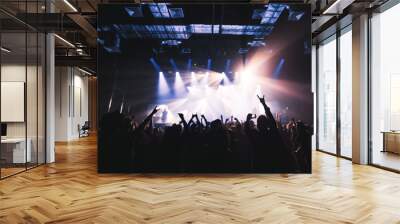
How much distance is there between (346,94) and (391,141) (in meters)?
1.90

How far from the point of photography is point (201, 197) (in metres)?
4.91

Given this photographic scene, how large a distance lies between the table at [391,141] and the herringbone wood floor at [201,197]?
947mm

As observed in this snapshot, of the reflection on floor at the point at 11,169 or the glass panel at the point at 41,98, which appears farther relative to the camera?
the glass panel at the point at 41,98

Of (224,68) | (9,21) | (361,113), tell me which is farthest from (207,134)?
(9,21)

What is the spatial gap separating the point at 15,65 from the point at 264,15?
199 inches

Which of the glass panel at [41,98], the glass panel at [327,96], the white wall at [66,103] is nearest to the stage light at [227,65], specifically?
the glass panel at [41,98]

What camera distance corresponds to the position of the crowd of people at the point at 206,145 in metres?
6.79

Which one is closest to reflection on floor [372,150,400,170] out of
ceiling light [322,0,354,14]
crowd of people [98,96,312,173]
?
crowd of people [98,96,312,173]

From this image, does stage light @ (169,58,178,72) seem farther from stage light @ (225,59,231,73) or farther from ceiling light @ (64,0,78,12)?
ceiling light @ (64,0,78,12)

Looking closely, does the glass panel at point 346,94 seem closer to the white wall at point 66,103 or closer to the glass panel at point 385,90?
the glass panel at point 385,90

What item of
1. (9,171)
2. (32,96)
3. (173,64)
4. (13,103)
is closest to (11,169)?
(9,171)

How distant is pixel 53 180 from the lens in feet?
20.3

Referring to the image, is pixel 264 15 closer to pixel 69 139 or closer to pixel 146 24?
pixel 146 24

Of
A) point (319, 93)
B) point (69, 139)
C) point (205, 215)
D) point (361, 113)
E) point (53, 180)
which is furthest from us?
point (69, 139)
